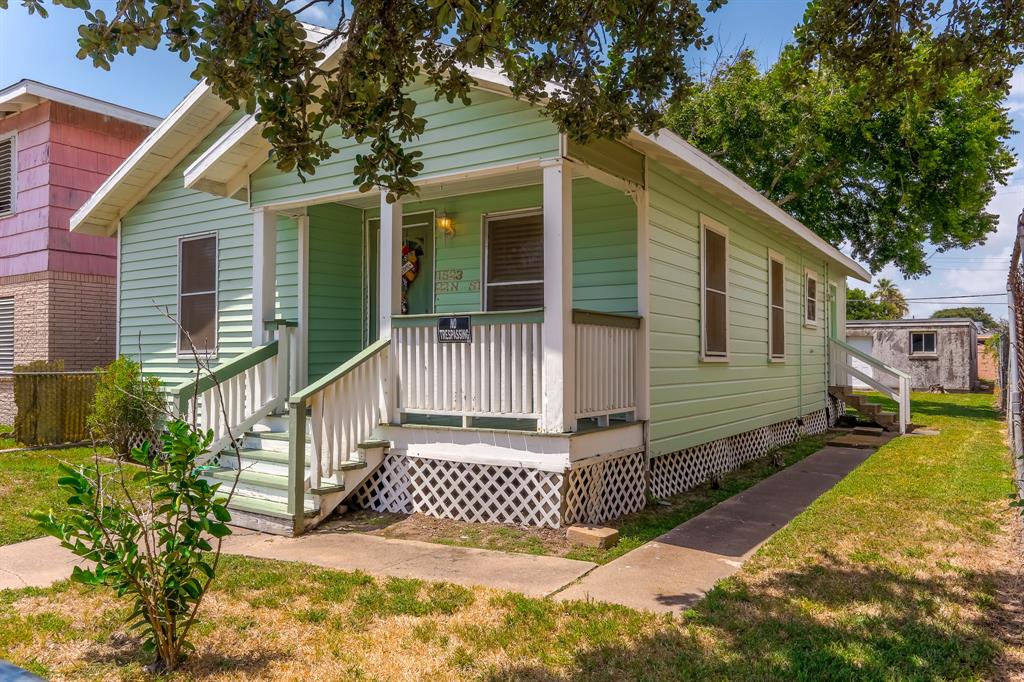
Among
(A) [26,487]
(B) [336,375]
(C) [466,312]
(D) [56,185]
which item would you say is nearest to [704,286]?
(C) [466,312]

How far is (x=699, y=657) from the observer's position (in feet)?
11.3

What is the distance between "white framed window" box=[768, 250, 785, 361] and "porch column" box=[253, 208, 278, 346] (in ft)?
24.2

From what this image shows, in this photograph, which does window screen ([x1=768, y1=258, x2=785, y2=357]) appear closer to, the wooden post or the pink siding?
the wooden post

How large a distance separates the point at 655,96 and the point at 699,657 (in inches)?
151

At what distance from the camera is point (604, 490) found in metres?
6.52

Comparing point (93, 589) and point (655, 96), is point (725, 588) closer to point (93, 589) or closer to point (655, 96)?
Result: point (655, 96)

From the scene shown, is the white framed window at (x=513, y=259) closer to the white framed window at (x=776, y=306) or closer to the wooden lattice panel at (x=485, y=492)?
the wooden lattice panel at (x=485, y=492)

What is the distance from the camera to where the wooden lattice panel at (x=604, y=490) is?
6082 millimetres

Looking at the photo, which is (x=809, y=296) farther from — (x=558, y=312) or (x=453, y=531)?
(x=453, y=531)

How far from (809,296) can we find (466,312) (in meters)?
9.20

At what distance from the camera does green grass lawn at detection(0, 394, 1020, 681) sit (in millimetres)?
3365

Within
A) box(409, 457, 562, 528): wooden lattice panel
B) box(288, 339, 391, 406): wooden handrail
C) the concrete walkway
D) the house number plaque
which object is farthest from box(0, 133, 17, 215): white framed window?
the concrete walkway

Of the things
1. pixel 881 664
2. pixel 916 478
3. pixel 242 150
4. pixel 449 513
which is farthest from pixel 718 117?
pixel 881 664

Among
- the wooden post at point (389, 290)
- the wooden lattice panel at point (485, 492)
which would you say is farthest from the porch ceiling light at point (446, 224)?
the wooden lattice panel at point (485, 492)
